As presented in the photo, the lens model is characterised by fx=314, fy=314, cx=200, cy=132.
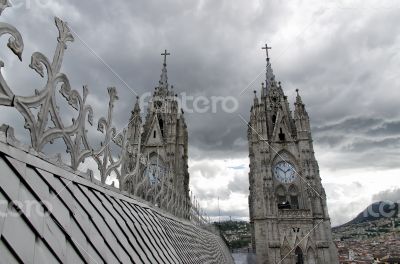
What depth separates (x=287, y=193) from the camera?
1532 inches

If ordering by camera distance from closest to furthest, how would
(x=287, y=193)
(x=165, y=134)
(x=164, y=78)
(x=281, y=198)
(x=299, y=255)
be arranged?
1. (x=299, y=255)
2. (x=287, y=193)
3. (x=281, y=198)
4. (x=165, y=134)
5. (x=164, y=78)

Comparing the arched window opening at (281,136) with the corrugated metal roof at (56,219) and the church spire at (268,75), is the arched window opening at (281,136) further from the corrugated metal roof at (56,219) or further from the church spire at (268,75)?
the corrugated metal roof at (56,219)

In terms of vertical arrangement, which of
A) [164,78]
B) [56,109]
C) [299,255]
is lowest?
[299,255]

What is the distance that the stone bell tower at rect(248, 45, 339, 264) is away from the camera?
3516 centimetres

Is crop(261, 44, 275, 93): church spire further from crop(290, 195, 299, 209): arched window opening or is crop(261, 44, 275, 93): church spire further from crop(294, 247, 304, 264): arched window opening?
crop(294, 247, 304, 264): arched window opening

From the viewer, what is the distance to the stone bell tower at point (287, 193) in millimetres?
35156

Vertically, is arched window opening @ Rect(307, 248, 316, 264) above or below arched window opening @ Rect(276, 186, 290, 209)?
below

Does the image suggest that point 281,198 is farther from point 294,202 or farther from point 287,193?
point 294,202

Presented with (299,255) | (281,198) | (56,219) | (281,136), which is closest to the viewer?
(56,219)

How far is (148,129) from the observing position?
43719 millimetres

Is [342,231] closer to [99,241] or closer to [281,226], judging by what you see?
[281,226]

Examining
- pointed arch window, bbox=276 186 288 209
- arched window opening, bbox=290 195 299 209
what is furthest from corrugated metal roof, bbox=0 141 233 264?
arched window opening, bbox=290 195 299 209

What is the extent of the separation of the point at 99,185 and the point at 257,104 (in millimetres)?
40293

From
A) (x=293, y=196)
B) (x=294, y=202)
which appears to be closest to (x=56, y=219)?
(x=293, y=196)
